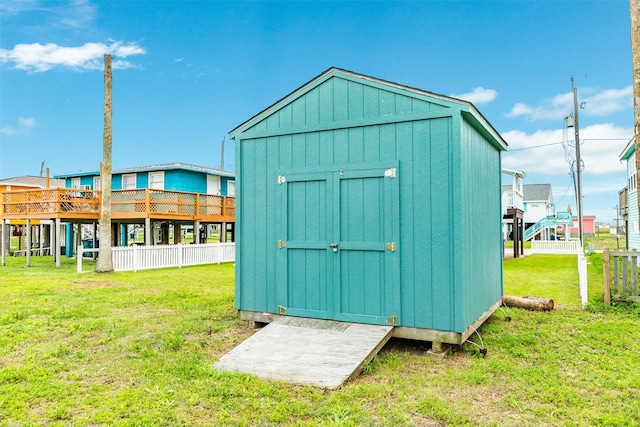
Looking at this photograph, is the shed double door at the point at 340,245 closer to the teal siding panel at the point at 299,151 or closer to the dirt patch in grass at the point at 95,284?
the teal siding panel at the point at 299,151

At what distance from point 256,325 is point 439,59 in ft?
50.0

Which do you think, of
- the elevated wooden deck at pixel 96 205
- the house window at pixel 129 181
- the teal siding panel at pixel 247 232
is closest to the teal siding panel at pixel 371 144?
the teal siding panel at pixel 247 232

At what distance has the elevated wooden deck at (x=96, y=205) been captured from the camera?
15.8 meters

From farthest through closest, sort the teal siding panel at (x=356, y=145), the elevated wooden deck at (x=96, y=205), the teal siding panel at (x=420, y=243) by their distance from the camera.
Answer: the elevated wooden deck at (x=96, y=205)
the teal siding panel at (x=356, y=145)
the teal siding panel at (x=420, y=243)

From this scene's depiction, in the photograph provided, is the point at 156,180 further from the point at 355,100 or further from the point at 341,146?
the point at 355,100

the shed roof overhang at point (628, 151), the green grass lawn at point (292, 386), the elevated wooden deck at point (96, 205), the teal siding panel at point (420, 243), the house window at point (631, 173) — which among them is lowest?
the green grass lawn at point (292, 386)

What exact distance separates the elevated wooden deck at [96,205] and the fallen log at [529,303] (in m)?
11.1

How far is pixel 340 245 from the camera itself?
17.5ft

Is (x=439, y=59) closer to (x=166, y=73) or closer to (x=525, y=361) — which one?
(x=525, y=361)

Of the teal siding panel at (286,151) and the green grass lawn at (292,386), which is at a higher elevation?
the teal siding panel at (286,151)

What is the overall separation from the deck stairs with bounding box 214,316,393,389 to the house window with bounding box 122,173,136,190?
1929cm

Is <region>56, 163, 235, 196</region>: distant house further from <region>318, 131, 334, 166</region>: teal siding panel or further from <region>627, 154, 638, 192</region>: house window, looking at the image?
<region>627, 154, 638, 192</region>: house window

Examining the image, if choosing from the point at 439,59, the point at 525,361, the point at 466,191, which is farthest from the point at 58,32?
the point at 525,361

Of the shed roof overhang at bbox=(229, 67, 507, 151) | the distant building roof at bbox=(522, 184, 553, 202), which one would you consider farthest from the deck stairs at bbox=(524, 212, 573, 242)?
the shed roof overhang at bbox=(229, 67, 507, 151)
